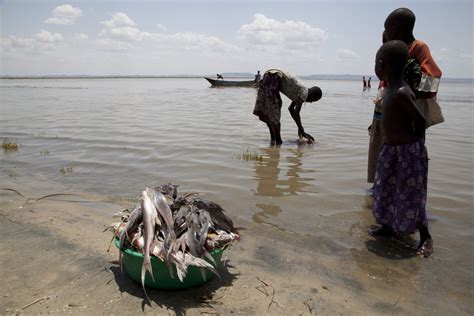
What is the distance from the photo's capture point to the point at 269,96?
762 centimetres

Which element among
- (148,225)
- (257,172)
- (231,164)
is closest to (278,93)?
(231,164)

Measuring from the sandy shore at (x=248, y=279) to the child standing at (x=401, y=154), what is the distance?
0.33m

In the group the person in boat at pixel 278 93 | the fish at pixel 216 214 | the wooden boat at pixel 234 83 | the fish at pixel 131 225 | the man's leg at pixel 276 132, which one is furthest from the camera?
the wooden boat at pixel 234 83

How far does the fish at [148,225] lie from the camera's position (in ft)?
7.82

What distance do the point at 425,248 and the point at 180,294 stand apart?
2.25 meters

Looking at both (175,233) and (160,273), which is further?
(175,233)

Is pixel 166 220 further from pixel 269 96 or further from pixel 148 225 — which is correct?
pixel 269 96

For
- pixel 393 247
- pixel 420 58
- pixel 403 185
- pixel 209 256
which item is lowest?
pixel 393 247

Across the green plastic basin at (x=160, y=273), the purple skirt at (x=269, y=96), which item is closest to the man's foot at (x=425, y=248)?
the green plastic basin at (x=160, y=273)

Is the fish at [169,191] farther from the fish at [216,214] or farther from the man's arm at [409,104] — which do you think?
the man's arm at [409,104]

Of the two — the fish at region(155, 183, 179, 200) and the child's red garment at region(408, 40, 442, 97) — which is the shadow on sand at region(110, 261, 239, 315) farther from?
the child's red garment at region(408, 40, 442, 97)

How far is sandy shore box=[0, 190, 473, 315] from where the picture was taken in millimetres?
2531

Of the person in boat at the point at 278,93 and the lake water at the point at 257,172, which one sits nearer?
the lake water at the point at 257,172

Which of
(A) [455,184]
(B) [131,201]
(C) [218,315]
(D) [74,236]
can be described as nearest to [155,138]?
(B) [131,201]
